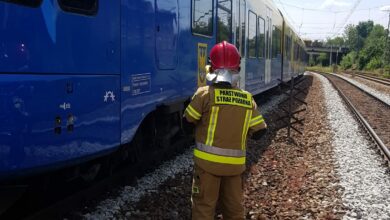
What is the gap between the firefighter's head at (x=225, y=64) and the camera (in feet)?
12.3

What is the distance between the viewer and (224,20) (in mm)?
8938

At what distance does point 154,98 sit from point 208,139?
2.20m

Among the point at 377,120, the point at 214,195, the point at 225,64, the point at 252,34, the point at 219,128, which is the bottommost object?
the point at 377,120

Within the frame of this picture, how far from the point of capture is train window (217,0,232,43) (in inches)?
337

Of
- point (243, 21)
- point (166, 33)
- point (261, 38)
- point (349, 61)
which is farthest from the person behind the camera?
point (349, 61)

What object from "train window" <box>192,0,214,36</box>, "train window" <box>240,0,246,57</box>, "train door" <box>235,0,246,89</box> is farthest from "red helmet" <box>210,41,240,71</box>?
"train window" <box>240,0,246,57</box>

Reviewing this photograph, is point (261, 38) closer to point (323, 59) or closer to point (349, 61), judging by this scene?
point (349, 61)

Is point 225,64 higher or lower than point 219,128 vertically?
higher

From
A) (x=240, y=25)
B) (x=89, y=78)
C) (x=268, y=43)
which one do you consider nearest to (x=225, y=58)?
(x=89, y=78)

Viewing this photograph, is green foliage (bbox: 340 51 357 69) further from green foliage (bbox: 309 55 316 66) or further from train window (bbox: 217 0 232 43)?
train window (bbox: 217 0 232 43)

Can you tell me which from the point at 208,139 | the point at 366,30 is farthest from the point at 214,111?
the point at 366,30

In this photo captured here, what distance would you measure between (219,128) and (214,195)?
512 millimetres

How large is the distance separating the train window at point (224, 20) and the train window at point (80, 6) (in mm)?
4334

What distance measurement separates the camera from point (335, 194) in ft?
20.2
